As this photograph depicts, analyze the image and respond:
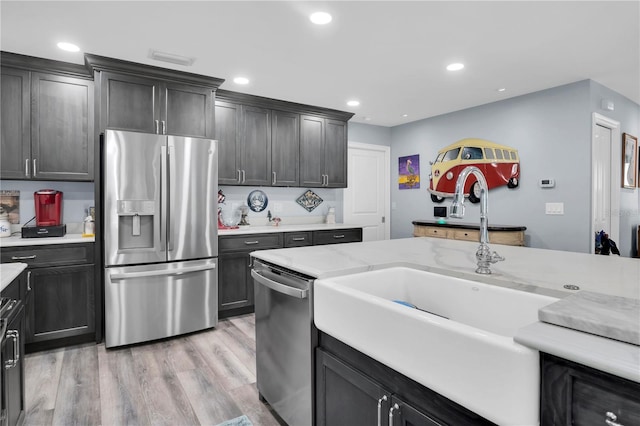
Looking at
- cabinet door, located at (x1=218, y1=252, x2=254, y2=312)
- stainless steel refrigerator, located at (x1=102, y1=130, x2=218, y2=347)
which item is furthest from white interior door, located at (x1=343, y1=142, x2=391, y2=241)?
stainless steel refrigerator, located at (x1=102, y1=130, x2=218, y2=347)

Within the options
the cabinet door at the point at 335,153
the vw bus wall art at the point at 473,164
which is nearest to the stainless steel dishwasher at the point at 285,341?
the cabinet door at the point at 335,153

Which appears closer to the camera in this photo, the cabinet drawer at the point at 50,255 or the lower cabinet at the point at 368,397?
the lower cabinet at the point at 368,397

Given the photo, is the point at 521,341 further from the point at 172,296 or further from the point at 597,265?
the point at 172,296

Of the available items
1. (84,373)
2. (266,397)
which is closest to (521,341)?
(266,397)

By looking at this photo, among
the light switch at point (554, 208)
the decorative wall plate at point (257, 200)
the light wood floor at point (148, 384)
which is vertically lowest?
the light wood floor at point (148, 384)

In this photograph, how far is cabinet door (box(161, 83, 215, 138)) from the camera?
3.38 meters

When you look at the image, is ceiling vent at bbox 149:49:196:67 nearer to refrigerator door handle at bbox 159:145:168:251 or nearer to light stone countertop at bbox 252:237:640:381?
refrigerator door handle at bbox 159:145:168:251

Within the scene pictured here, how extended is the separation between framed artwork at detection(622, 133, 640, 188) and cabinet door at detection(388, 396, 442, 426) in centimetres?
502

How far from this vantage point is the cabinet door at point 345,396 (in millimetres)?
1226

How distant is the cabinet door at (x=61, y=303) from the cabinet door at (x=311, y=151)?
2.60m

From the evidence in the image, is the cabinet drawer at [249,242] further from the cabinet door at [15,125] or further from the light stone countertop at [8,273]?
the light stone countertop at [8,273]

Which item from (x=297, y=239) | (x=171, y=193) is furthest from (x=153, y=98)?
(x=297, y=239)

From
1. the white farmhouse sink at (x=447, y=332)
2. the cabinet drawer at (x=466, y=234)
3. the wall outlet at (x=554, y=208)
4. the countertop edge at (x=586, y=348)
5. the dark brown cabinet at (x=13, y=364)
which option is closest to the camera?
the countertop edge at (x=586, y=348)

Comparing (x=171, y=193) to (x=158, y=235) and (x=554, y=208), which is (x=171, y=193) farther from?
(x=554, y=208)
